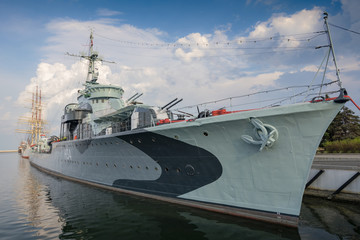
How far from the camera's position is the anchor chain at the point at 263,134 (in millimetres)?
6758

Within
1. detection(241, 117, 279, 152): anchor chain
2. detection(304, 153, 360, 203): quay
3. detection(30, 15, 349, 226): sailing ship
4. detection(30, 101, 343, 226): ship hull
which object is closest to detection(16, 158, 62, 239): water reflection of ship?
detection(30, 15, 349, 226): sailing ship

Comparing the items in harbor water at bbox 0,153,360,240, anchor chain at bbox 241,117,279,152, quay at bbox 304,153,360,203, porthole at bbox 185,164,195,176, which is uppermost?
anchor chain at bbox 241,117,279,152

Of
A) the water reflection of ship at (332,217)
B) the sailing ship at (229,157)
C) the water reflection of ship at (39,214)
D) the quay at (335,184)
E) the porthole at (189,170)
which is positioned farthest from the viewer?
the quay at (335,184)

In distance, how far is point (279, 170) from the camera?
23.0 ft

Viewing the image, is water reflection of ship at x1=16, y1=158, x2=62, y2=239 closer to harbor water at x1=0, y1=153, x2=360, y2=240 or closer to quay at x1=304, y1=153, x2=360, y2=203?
harbor water at x1=0, y1=153, x2=360, y2=240

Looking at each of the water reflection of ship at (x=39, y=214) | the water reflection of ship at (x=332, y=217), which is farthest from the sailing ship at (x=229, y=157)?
the water reflection of ship at (x=39, y=214)

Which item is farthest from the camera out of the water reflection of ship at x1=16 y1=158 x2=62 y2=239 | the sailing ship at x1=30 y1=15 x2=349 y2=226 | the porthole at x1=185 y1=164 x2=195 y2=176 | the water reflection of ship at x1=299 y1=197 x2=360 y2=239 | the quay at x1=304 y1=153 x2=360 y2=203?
the quay at x1=304 y1=153 x2=360 y2=203

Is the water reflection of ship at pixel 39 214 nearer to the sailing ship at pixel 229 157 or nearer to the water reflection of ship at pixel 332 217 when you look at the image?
the sailing ship at pixel 229 157

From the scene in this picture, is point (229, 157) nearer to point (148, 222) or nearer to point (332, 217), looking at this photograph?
point (148, 222)

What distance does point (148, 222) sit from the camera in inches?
307

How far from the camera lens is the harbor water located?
22.1ft

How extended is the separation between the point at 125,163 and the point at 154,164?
239cm

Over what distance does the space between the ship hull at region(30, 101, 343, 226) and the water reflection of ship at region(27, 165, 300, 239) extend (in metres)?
0.49

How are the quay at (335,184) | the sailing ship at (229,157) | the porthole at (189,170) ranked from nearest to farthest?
the sailing ship at (229,157) → the porthole at (189,170) → the quay at (335,184)
